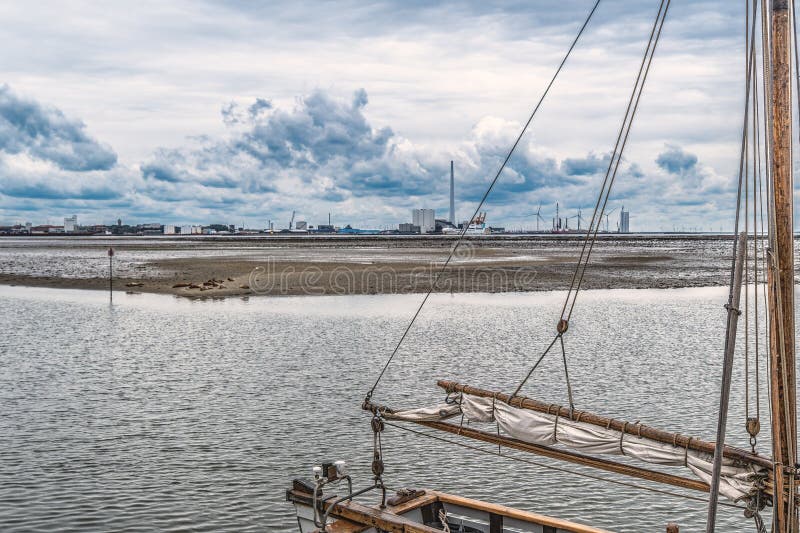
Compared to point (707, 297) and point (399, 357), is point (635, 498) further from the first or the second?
point (707, 297)

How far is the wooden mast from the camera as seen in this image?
11.0m

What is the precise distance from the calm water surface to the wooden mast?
6.42 meters

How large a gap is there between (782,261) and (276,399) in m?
20.6

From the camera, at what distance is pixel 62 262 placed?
11219cm

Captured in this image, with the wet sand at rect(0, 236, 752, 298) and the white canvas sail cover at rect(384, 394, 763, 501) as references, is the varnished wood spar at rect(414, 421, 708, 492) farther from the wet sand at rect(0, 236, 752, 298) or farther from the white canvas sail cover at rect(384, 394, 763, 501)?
the wet sand at rect(0, 236, 752, 298)

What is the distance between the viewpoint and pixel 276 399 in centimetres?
2814

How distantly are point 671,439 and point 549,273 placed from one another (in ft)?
242

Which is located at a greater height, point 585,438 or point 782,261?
point 782,261

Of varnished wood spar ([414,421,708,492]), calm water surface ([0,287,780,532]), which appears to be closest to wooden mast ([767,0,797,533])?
varnished wood spar ([414,421,708,492])

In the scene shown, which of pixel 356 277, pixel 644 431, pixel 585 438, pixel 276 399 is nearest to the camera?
pixel 644 431

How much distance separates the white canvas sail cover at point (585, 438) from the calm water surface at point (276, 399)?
14.6ft

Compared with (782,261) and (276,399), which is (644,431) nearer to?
(782,261)

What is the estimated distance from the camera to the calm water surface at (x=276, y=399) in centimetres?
1814

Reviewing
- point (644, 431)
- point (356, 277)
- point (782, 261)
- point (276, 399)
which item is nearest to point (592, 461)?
point (644, 431)
